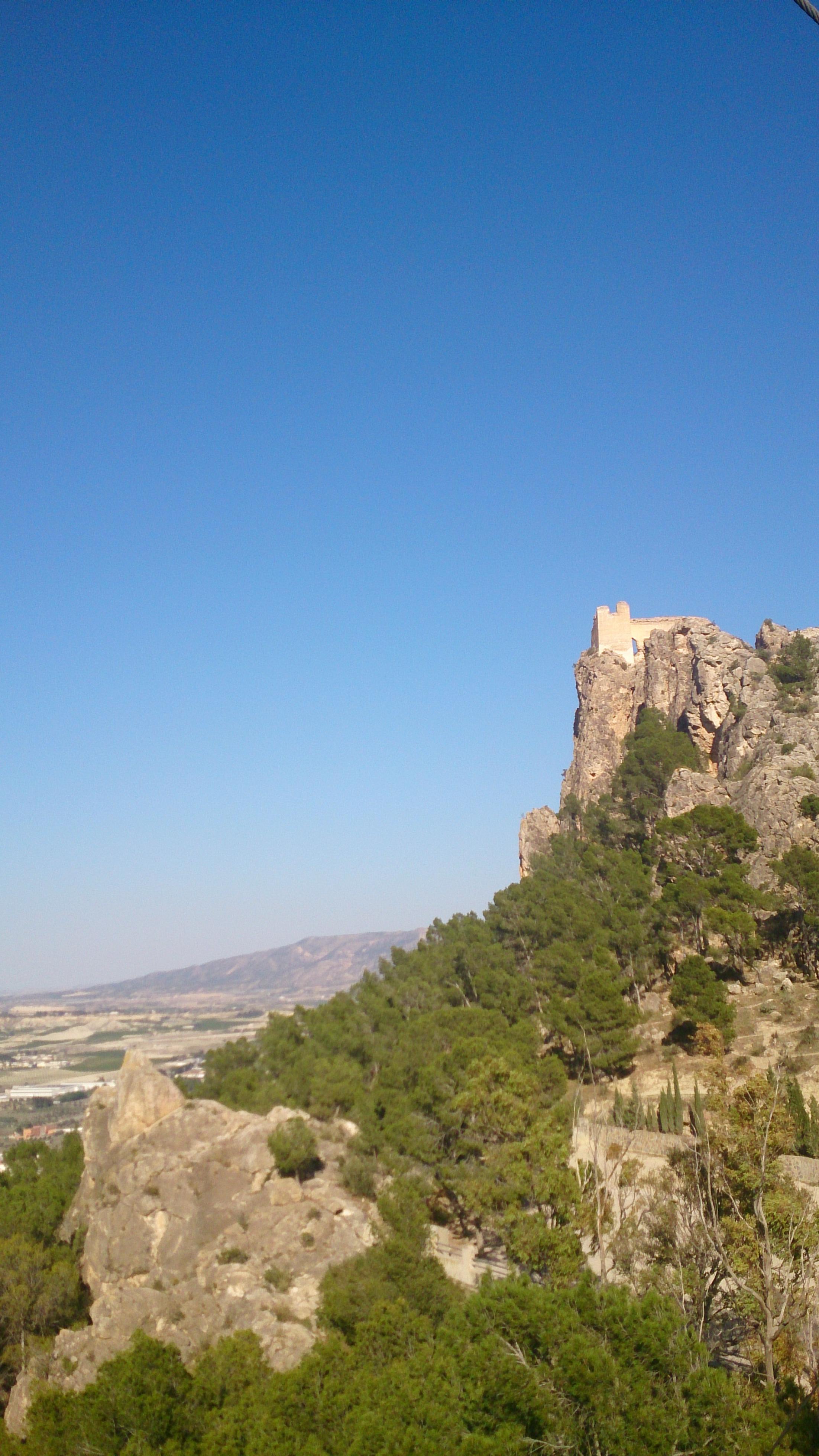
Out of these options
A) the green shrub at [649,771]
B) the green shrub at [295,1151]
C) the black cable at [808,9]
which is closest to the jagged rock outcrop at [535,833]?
the green shrub at [649,771]

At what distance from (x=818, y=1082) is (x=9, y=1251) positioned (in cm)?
2630

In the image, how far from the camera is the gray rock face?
150 feet

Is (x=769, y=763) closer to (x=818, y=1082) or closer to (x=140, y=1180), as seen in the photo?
(x=818, y=1082)

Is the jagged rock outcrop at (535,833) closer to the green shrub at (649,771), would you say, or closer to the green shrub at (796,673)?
the green shrub at (649,771)

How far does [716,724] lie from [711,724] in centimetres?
34

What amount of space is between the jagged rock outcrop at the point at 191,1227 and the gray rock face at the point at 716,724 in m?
25.5

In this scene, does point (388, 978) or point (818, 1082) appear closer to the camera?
point (818, 1082)

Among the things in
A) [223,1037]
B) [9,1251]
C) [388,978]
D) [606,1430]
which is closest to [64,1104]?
[223,1037]

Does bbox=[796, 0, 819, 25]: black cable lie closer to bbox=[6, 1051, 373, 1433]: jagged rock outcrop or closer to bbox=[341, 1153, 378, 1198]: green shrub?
bbox=[6, 1051, 373, 1433]: jagged rock outcrop

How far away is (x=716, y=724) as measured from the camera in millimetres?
57875

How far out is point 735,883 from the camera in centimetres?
4000

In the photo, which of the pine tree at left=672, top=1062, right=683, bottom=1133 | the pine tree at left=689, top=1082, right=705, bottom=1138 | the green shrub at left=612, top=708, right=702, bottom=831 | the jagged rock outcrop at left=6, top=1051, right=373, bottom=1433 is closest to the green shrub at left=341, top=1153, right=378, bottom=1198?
the jagged rock outcrop at left=6, top=1051, right=373, bottom=1433

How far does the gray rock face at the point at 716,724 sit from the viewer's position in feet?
150

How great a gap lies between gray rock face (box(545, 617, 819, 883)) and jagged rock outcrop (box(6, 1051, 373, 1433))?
25532mm
